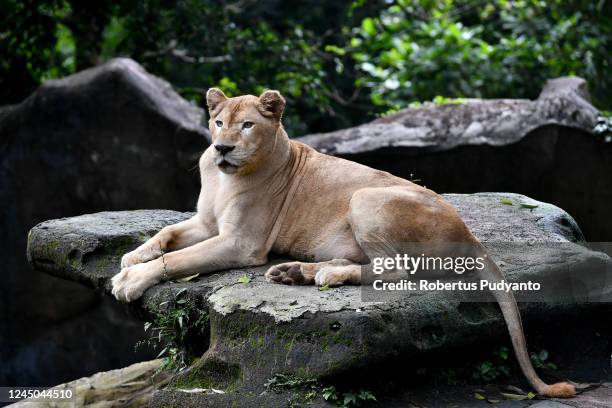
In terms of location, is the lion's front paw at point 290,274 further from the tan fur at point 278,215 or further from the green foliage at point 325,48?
the green foliage at point 325,48

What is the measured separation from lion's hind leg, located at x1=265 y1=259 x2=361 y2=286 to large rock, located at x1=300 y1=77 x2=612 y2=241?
4551 millimetres

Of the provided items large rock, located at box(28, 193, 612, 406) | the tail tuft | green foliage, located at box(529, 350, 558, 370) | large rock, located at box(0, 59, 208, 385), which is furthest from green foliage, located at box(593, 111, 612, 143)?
the tail tuft

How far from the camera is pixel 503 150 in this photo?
413 inches

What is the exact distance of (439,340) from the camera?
5.61m

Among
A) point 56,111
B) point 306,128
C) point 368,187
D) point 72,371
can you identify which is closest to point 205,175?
point 368,187

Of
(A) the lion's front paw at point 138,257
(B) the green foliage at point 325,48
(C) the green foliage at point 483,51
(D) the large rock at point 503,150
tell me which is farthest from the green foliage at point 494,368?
(C) the green foliage at point 483,51

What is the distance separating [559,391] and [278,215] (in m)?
2.45

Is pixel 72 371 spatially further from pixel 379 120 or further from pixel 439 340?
pixel 439 340

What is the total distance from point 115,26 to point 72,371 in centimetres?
941

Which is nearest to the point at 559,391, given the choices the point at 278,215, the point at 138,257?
the point at 278,215

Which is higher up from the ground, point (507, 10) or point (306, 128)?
point (507, 10)

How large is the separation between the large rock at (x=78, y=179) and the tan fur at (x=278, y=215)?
341 cm

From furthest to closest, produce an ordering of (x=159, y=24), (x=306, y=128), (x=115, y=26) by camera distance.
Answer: (x=115, y=26) < (x=306, y=128) < (x=159, y=24)

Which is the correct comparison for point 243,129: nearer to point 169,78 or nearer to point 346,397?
point 346,397
